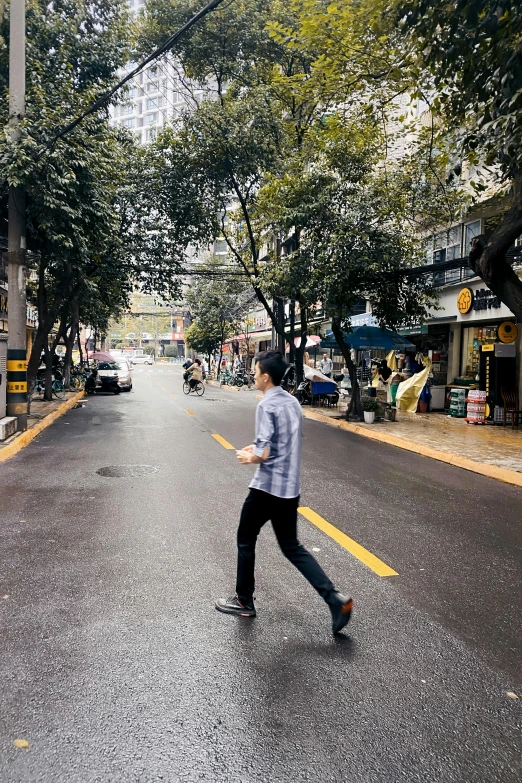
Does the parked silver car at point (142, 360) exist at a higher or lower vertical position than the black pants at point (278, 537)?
higher

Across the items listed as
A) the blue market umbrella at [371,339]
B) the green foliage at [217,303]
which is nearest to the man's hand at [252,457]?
the blue market umbrella at [371,339]

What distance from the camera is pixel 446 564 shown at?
16.3ft

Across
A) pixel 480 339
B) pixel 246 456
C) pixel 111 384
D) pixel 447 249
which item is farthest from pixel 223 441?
pixel 111 384

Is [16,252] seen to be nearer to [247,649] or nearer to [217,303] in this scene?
[247,649]

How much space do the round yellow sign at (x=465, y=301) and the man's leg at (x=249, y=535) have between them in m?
15.1

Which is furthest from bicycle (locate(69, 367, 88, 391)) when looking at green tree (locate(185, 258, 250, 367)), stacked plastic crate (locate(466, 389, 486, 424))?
stacked plastic crate (locate(466, 389, 486, 424))

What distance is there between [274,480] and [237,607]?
89 centimetres

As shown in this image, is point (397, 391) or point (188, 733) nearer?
point (188, 733)

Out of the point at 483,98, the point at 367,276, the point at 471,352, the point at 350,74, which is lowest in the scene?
the point at 471,352

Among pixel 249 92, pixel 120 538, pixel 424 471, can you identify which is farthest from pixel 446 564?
pixel 249 92

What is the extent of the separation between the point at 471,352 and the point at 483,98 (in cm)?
1243

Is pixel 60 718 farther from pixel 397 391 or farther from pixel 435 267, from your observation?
pixel 397 391

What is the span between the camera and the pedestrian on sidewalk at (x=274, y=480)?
3701mm

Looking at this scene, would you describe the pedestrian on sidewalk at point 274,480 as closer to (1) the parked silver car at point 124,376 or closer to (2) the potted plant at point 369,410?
(2) the potted plant at point 369,410
